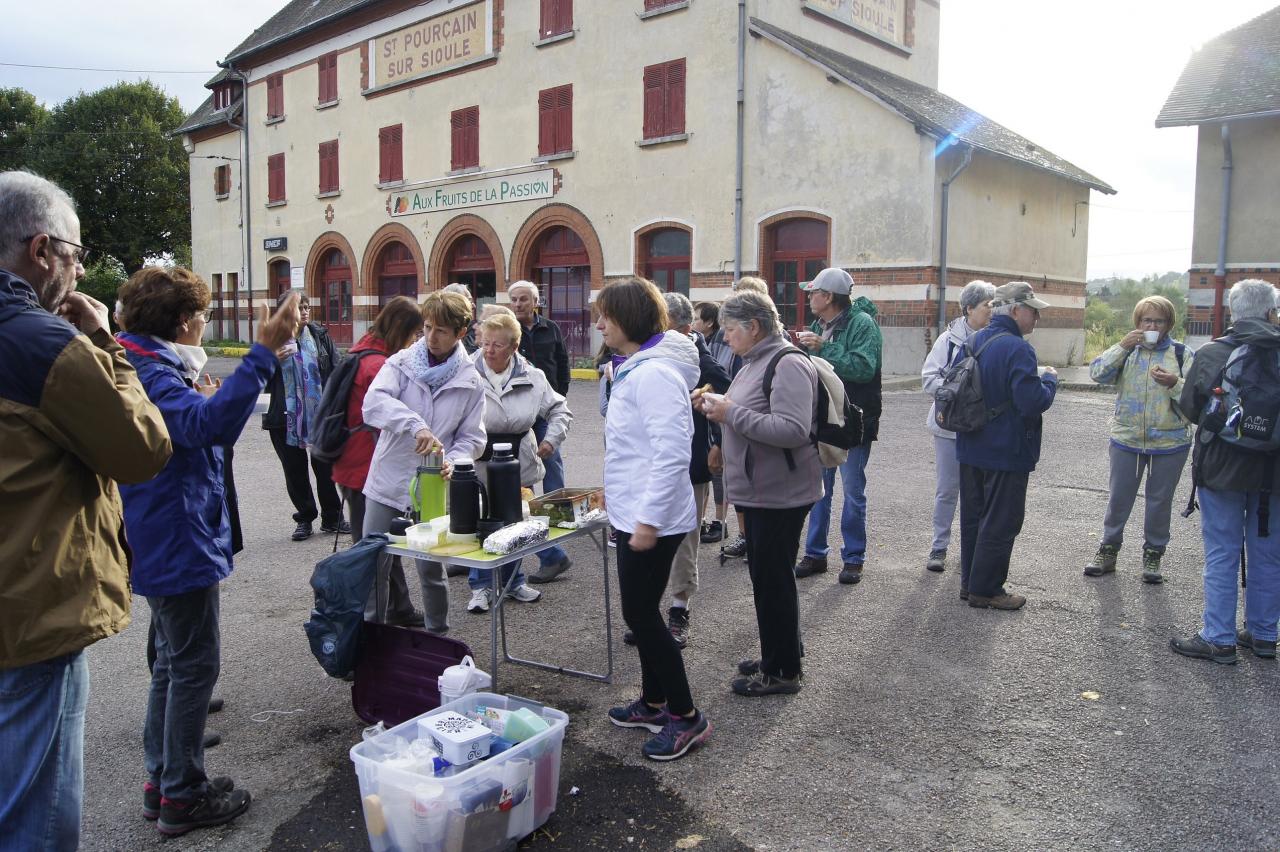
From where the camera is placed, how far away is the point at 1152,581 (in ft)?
19.0

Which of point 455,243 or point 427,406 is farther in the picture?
point 455,243

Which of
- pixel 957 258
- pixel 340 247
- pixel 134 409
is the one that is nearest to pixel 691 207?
pixel 957 258

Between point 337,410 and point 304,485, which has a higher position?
point 337,410

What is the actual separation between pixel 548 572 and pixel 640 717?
7.22 feet

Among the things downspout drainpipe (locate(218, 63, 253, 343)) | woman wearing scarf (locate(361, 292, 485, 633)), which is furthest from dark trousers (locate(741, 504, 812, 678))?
downspout drainpipe (locate(218, 63, 253, 343))

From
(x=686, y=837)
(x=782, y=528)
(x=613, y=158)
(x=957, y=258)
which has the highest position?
(x=613, y=158)

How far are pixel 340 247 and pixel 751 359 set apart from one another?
2676cm

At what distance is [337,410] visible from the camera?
206 inches

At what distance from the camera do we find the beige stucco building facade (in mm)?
17906

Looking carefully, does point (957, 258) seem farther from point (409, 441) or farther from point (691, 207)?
point (409, 441)

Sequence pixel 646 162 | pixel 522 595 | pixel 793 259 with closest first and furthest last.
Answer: pixel 522 595
pixel 793 259
pixel 646 162

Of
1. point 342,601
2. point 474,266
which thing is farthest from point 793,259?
point 342,601

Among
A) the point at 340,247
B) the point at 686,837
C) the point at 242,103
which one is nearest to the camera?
the point at 686,837

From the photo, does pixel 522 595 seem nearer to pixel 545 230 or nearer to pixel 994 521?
pixel 994 521
